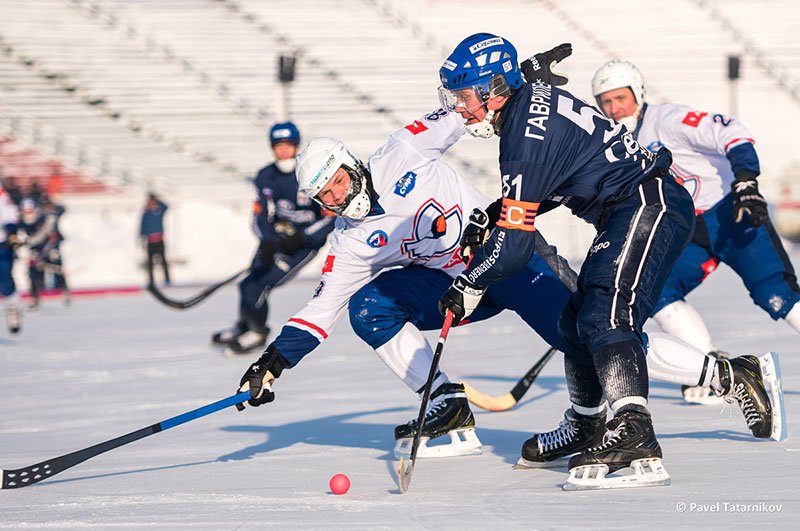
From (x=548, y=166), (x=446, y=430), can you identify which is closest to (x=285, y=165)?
(x=446, y=430)

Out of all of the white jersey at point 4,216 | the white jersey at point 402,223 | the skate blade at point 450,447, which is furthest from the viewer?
the white jersey at point 4,216

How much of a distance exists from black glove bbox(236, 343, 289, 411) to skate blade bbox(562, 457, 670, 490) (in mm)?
1149

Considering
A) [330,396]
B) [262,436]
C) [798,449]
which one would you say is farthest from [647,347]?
[330,396]

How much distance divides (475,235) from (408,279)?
739mm

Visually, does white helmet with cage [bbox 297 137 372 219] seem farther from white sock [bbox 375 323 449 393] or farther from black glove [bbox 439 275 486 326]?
black glove [bbox 439 275 486 326]

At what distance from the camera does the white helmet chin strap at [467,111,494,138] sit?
12.3 feet

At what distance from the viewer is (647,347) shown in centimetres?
436

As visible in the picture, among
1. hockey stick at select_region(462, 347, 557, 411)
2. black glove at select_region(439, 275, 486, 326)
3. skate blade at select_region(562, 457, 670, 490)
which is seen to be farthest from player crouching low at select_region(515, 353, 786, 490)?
hockey stick at select_region(462, 347, 557, 411)

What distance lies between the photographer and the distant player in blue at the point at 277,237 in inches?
340

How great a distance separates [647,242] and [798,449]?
98cm

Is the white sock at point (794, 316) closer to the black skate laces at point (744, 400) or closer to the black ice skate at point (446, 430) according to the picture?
the black skate laces at point (744, 400)

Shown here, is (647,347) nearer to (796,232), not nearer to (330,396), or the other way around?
(330,396)

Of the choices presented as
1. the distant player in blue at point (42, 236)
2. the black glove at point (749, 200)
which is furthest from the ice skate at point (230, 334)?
the distant player in blue at point (42, 236)

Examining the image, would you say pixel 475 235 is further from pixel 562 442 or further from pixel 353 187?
pixel 562 442
